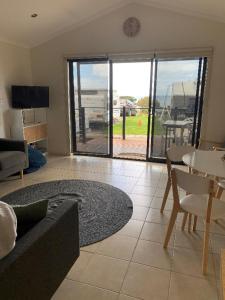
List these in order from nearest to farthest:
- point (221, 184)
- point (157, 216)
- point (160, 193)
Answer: point (221, 184) < point (157, 216) < point (160, 193)

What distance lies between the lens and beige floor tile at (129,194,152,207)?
3.01 metres

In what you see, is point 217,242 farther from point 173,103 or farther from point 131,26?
point 131,26

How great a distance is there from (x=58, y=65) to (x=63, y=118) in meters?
1.11

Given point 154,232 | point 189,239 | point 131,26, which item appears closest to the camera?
point 189,239

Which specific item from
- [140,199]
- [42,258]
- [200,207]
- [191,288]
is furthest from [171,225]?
[42,258]

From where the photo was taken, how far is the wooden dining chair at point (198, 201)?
5.88 feet

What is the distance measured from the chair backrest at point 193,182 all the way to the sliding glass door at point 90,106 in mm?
3169

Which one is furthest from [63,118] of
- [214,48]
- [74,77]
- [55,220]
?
[55,220]

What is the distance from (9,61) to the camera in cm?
444

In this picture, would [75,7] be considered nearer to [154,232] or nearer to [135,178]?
[135,178]

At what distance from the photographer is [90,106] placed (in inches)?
197

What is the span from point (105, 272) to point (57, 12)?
13.0 ft

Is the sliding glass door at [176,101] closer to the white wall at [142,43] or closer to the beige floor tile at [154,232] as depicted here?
the white wall at [142,43]

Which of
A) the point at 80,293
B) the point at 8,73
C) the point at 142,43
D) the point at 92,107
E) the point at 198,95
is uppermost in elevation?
the point at 142,43
